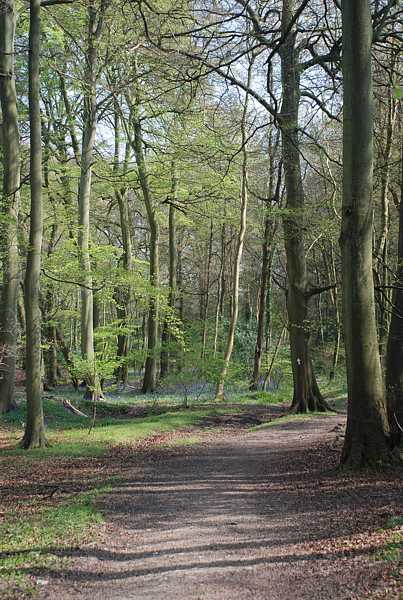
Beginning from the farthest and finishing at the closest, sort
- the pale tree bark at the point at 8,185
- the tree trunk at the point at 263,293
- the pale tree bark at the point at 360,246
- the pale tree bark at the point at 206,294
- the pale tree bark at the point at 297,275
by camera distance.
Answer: the tree trunk at the point at 263,293 < the pale tree bark at the point at 206,294 < the pale tree bark at the point at 297,275 < the pale tree bark at the point at 8,185 < the pale tree bark at the point at 360,246

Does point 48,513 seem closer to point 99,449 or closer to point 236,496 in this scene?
point 236,496

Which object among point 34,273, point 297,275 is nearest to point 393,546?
point 34,273

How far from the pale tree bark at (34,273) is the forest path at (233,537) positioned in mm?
2806

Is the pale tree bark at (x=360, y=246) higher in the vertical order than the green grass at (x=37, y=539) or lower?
higher

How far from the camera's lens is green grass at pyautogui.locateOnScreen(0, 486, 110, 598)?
443 centimetres

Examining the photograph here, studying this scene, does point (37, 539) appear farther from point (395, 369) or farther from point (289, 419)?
Result: point (289, 419)

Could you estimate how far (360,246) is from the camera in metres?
7.32

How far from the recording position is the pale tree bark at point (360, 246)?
7.27 metres

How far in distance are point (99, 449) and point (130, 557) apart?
6.65m

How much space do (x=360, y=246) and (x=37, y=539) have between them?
5347 mm

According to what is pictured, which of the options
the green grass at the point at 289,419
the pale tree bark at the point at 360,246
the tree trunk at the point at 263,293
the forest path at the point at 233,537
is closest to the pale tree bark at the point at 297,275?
the green grass at the point at 289,419

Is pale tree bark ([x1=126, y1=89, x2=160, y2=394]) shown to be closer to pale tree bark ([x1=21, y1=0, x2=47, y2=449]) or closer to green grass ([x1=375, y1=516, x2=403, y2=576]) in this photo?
pale tree bark ([x1=21, y1=0, x2=47, y2=449])

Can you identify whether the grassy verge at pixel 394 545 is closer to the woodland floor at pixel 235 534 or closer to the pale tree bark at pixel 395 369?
the woodland floor at pixel 235 534

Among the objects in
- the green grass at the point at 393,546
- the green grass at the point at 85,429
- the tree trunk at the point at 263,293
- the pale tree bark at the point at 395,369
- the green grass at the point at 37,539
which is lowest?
the green grass at the point at 85,429
